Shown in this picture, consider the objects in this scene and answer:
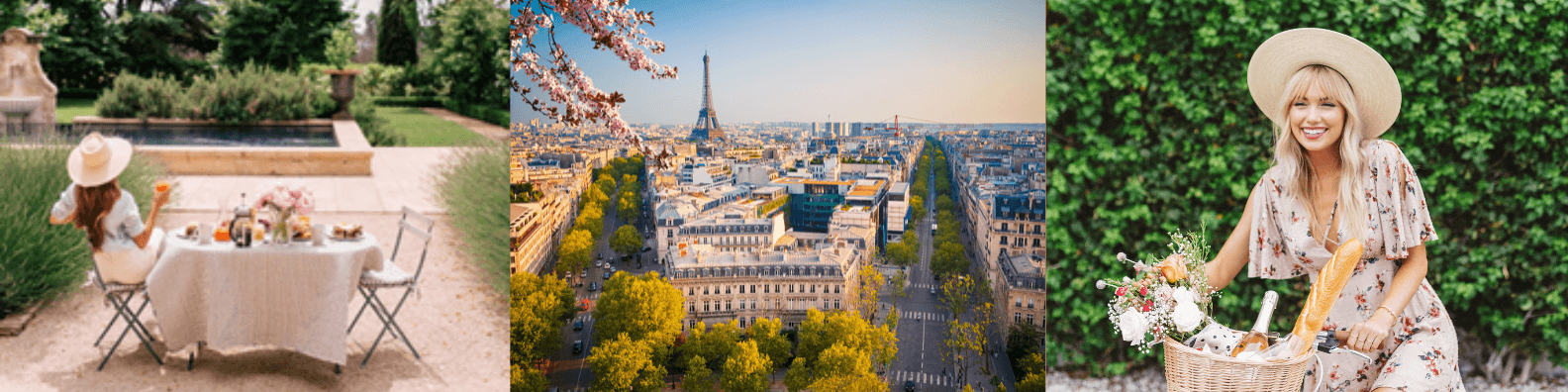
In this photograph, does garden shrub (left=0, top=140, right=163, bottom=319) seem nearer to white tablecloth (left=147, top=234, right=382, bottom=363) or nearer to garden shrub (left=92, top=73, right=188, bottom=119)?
white tablecloth (left=147, top=234, right=382, bottom=363)

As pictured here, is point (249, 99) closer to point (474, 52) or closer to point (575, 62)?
point (474, 52)

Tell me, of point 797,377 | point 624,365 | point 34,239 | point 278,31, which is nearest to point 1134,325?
point 797,377

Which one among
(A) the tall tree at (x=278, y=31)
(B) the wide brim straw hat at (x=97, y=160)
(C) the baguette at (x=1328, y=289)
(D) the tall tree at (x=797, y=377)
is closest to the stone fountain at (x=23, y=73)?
(A) the tall tree at (x=278, y=31)

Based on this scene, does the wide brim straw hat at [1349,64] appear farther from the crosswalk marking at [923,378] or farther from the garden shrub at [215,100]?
the garden shrub at [215,100]

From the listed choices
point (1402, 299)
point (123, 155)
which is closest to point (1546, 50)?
point (1402, 299)

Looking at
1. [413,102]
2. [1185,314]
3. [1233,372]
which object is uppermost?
[413,102]

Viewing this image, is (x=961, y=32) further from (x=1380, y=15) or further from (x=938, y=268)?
(x=1380, y=15)
